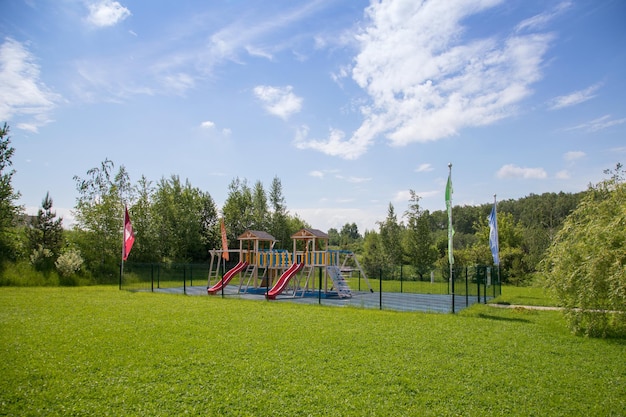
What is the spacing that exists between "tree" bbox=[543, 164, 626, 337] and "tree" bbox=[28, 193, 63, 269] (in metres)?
24.7

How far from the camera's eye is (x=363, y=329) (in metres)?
9.80

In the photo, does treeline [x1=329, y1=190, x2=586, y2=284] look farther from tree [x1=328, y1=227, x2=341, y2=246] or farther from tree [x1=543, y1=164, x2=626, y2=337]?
tree [x1=328, y1=227, x2=341, y2=246]

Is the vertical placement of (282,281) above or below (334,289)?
above

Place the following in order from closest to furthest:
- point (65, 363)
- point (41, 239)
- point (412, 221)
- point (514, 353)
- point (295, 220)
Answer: point (65, 363) → point (514, 353) → point (41, 239) → point (412, 221) → point (295, 220)

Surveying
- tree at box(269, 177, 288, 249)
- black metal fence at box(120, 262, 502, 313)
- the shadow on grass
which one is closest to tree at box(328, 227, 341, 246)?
tree at box(269, 177, 288, 249)

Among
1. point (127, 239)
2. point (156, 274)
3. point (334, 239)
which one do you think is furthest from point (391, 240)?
point (334, 239)

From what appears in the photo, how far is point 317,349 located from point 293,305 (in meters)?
7.00

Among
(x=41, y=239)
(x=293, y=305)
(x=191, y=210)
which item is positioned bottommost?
(x=293, y=305)

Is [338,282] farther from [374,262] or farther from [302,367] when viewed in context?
[374,262]

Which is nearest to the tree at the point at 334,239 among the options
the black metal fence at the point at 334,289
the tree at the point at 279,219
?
the tree at the point at 279,219

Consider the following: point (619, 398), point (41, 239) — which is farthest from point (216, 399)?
point (41, 239)

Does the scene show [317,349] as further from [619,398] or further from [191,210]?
[191,210]

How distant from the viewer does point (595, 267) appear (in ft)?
29.6

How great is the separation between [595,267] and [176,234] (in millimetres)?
30351
